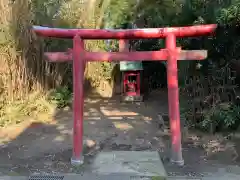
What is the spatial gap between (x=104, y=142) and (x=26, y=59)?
12.2 feet

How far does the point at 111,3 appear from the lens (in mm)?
4598

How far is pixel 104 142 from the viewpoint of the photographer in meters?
6.73

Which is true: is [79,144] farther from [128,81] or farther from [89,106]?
[128,81]

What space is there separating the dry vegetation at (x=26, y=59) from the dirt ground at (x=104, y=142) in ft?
2.18

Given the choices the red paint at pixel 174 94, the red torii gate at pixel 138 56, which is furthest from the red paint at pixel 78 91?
the red paint at pixel 174 94

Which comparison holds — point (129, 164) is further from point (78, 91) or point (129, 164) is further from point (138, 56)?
point (138, 56)

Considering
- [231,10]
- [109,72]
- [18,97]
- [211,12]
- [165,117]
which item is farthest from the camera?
[109,72]

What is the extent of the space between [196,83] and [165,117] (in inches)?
54.0

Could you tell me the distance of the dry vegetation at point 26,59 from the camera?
8.85m

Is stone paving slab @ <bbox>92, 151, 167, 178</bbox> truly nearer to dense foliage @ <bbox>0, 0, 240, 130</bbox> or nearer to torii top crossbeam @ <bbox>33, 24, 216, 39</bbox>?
torii top crossbeam @ <bbox>33, 24, 216, 39</bbox>

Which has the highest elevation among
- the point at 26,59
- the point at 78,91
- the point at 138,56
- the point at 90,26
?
the point at 90,26

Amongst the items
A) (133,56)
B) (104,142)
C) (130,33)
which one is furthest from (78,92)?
(104,142)

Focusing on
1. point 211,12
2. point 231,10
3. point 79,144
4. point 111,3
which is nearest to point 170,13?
point 211,12

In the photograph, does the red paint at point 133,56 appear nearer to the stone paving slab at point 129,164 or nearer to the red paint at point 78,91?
the red paint at point 78,91
